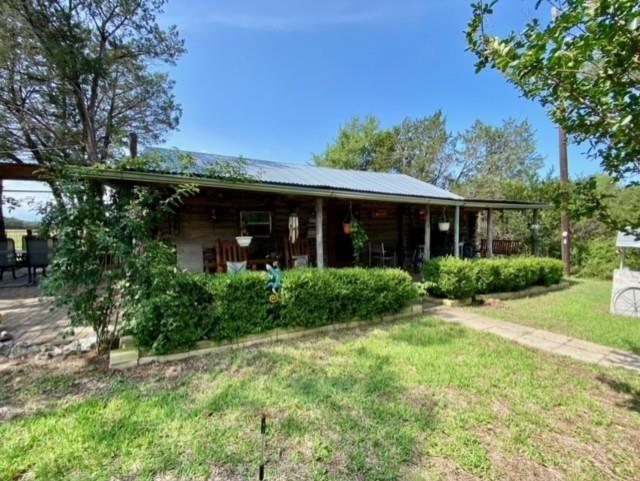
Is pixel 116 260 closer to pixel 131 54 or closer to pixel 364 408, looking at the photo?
pixel 364 408

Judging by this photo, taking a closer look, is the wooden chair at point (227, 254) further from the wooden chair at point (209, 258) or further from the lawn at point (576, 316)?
the lawn at point (576, 316)

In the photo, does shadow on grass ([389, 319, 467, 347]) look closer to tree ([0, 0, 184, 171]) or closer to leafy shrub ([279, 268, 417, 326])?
leafy shrub ([279, 268, 417, 326])

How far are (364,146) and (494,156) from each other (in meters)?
10.0

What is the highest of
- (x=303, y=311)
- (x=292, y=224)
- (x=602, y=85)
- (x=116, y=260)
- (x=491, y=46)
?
(x=491, y=46)

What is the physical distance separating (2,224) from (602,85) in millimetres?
18314

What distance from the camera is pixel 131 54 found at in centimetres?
1228

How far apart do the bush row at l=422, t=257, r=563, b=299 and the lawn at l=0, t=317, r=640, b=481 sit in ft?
9.41

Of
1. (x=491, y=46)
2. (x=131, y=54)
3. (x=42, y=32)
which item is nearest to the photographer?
(x=491, y=46)

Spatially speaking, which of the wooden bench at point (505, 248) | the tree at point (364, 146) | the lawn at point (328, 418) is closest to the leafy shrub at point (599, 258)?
the wooden bench at point (505, 248)

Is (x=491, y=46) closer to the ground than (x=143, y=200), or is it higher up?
higher up

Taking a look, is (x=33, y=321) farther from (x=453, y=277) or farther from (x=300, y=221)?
(x=453, y=277)

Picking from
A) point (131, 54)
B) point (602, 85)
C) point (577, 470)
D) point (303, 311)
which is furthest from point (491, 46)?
point (131, 54)

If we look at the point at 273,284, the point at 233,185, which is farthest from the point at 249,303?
the point at 233,185

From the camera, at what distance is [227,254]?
739 cm
